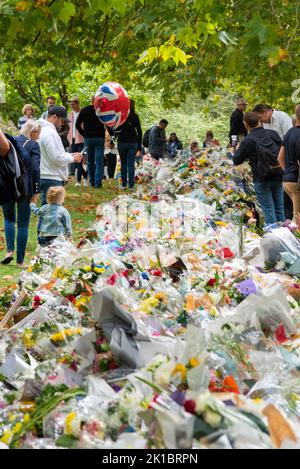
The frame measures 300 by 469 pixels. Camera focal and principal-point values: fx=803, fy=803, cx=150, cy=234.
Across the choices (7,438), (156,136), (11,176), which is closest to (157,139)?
(156,136)

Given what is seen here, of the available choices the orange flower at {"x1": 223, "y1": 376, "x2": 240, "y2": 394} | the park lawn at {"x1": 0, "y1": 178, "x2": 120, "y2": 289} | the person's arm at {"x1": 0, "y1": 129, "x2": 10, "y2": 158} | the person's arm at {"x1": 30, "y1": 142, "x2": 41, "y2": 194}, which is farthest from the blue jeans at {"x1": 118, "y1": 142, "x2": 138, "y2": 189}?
the orange flower at {"x1": 223, "y1": 376, "x2": 240, "y2": 394}

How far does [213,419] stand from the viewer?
265 centimetres

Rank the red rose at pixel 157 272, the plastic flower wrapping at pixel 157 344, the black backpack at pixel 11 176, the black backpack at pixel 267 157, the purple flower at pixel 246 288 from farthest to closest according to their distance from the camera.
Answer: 1. the black backpack at pixel 267 157
2. the black backpack at pixel 11 176
3. the red rose at pixel 157 272
4. the purple flower at pixel 246 288
5. the plastic flower wrapping at pixel 157 344

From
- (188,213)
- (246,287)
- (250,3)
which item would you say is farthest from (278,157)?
(246,287)

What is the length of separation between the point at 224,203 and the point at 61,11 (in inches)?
175

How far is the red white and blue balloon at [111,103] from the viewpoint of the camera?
10648 millimetres

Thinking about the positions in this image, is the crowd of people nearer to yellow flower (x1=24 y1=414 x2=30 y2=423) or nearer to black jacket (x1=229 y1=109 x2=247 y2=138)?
yellow flower (x1=24 y1=414 x2=30 y2=423)

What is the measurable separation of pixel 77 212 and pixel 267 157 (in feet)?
15.1

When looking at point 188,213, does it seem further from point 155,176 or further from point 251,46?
point 155,176

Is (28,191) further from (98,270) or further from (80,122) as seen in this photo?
(80,122)

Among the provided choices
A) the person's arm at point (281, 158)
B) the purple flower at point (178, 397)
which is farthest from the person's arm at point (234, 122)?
the purple flower at point (178, 397)

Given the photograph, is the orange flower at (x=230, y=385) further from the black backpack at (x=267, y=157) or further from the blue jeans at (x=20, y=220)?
the black backpack at (x=267, y=157)

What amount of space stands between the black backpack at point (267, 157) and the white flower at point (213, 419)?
279 inches

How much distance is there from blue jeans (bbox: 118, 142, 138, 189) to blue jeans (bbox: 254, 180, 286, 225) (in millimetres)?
5817
